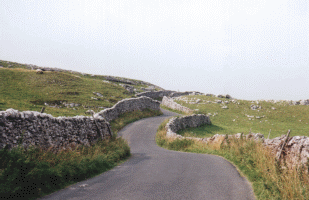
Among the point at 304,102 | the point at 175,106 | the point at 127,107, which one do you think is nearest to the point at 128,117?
the point at 127,107

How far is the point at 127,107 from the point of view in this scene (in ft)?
105

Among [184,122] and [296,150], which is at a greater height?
[296,150]

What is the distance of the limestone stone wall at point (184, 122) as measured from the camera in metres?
24.9

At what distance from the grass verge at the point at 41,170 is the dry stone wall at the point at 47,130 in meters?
0.57

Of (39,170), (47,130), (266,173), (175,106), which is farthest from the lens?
(175,106)

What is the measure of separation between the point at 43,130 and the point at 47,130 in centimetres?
26

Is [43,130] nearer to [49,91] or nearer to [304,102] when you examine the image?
[49,91]

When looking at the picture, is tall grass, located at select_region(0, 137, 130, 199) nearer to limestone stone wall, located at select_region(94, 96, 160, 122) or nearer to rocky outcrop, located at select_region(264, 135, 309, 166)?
rocky outcrop, located at select_region(264, 135, 309, 166)

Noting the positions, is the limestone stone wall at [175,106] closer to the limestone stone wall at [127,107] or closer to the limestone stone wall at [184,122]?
the limestone stone wall at [127,107]

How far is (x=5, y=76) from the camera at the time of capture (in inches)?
1379

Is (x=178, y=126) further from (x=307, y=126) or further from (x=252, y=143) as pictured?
(x=307, y=126)

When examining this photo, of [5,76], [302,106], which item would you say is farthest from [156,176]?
[302,106]

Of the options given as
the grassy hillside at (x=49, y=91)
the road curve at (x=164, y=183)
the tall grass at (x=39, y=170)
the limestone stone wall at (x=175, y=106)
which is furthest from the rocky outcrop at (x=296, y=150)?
the limestone stone wall at (x=175, y=106)

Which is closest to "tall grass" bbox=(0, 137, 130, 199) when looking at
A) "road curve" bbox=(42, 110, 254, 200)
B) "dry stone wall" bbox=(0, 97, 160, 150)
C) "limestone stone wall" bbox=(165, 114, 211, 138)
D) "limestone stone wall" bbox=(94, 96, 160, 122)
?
"road curve" bbox=(42, 110, 254, 200)
